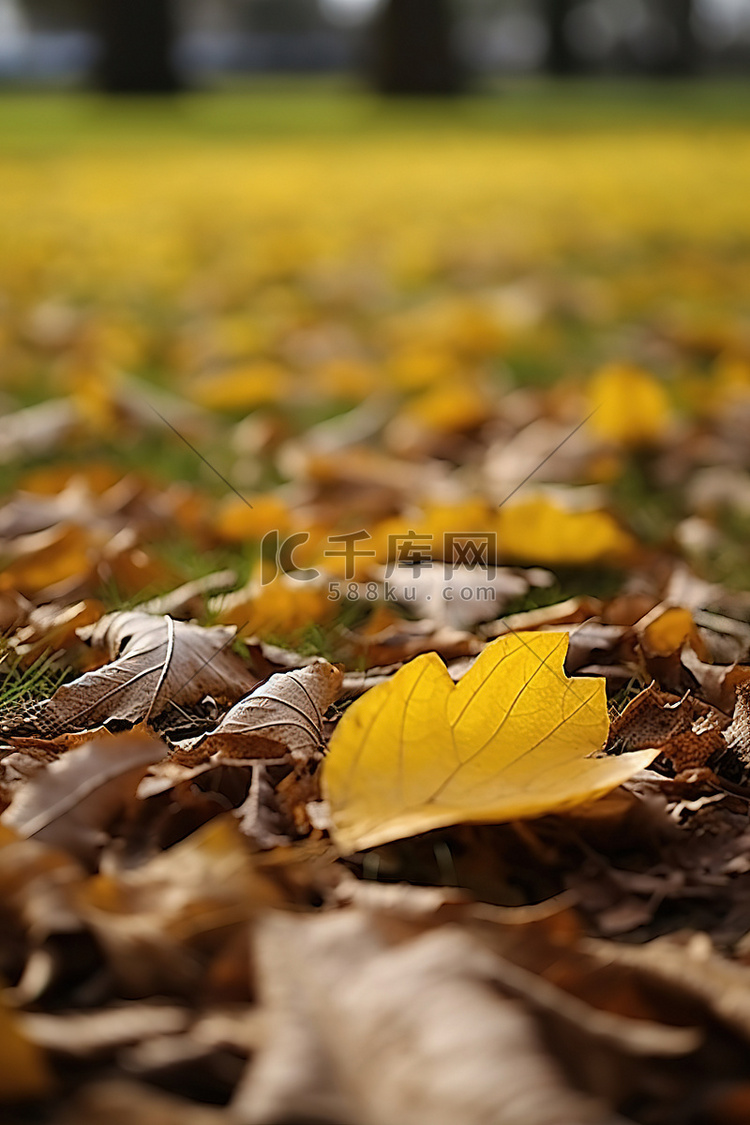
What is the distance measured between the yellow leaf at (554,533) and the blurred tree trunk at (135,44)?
20912 mm

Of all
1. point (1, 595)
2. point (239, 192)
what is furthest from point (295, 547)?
point (239, 192)

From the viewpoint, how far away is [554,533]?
1.92m

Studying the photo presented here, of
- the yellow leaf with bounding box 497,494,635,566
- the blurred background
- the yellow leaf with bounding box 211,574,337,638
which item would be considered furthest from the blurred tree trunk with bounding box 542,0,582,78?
the yellow leaf with bounding box 211,574,337,638

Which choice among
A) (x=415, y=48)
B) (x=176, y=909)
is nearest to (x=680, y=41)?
(x=415, y=48)

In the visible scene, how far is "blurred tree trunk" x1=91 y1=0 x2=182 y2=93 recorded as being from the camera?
20.3 meters

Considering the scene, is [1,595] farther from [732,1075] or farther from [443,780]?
[732,1075]

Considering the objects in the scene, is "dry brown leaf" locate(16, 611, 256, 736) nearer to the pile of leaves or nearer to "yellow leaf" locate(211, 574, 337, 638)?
the pile of leaves

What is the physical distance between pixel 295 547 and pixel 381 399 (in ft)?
4.32

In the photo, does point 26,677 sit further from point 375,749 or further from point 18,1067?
point 18,1067

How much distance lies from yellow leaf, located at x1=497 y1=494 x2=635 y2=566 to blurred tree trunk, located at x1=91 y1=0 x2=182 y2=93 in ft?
68.6

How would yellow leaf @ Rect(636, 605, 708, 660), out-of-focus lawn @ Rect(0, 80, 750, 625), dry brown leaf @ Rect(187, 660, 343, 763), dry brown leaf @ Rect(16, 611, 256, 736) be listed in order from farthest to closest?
out-of-focus lawn @ Rect(0, 80, 750, 625) → yellow leaf @ Rect(636, 605, 708, 660) → dry brown leaf @ Rect(16, 611, 256, 736) → dry brown leaf @ Rect(187, 660, 343, 763)

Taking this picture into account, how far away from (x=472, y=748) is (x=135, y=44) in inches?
860

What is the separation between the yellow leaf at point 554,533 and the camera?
1888 millimetres

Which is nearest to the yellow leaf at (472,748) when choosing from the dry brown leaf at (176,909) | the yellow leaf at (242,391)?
the dry brown leaf at (176,909)
